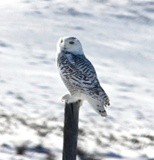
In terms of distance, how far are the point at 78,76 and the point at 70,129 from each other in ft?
4.56

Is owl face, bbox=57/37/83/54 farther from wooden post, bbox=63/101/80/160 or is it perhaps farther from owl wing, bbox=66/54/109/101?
wooden post, bbox=63/101/80/160

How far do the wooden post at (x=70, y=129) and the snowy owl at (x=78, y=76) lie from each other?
739 mm

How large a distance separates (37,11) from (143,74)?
3.72m

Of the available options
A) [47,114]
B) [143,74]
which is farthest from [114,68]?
[47,114]

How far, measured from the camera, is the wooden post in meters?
5.11

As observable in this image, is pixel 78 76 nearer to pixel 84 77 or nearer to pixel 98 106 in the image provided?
pixel 84 77

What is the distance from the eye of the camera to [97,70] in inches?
470

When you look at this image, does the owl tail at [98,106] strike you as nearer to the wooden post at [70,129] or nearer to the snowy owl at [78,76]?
the snowy owl at [78,76]

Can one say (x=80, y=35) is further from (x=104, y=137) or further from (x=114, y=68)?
(x=104, y=137)

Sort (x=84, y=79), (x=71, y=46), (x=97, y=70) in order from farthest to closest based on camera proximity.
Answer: (x=97, y=70)
(x=71, y=46)
(x=84, y=79)

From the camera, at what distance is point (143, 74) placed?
39.4 feet

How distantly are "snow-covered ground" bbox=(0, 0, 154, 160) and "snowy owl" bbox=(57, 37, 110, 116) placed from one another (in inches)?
55.8

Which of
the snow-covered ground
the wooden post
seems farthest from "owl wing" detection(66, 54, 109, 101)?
the snow-covered ground

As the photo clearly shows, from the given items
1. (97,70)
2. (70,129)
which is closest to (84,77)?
(70,129)
